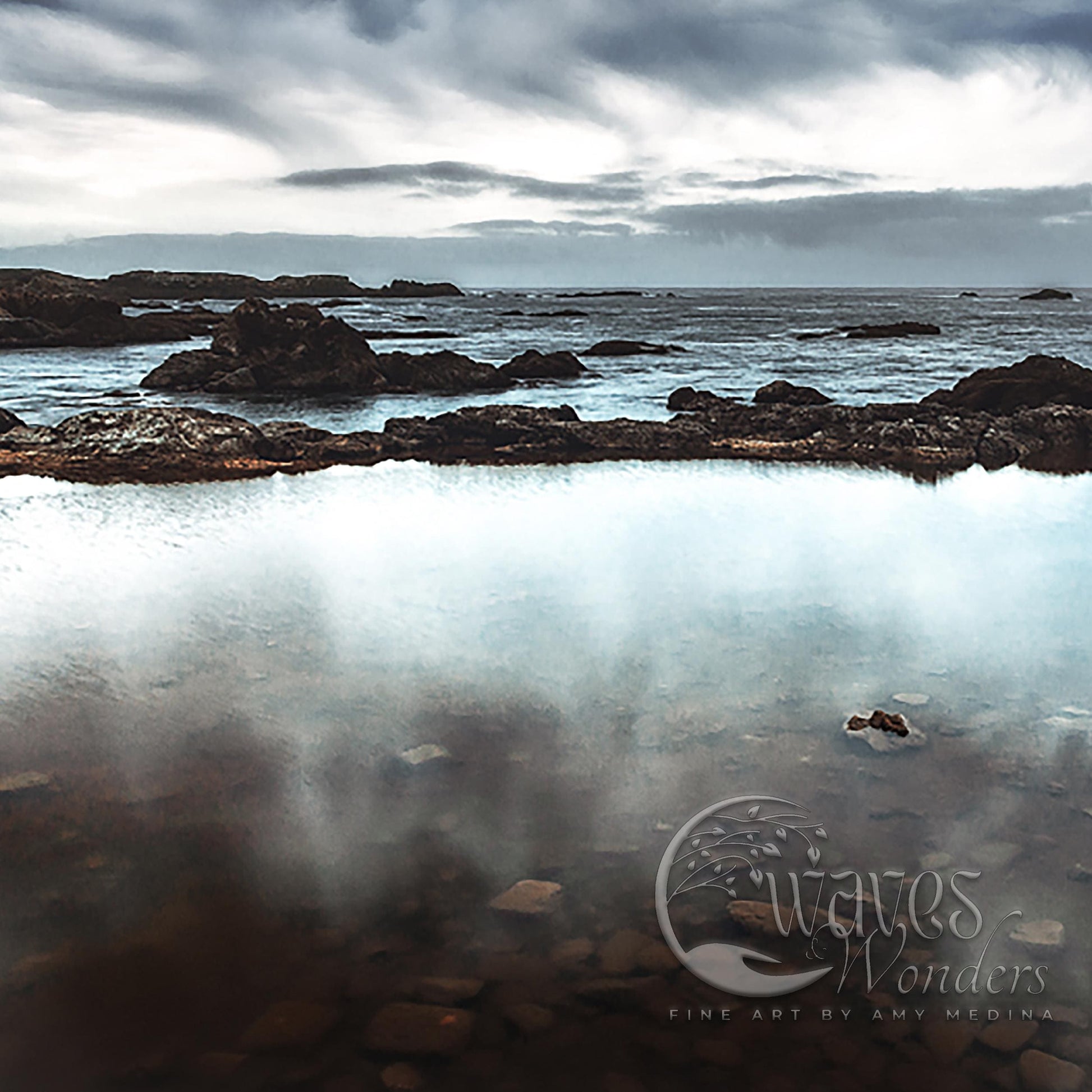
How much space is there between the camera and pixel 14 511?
8375 millimetres

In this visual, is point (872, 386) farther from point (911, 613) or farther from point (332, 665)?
point (332, 665)

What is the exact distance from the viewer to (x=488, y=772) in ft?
12.7

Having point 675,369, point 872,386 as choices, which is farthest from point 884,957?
point 675,369

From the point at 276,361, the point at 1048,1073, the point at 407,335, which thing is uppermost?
the point at 407,335

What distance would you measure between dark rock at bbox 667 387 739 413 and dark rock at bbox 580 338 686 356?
15.9 meters

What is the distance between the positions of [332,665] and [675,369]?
79.9 ft

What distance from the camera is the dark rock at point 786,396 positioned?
1769 cm

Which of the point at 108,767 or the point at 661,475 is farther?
the point at 661,475

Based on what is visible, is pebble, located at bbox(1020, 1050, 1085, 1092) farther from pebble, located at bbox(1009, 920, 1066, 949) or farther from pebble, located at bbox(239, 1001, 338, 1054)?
pebble, located at bbox(239, 1001, 338, 1054)

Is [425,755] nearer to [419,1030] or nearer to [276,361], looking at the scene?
[419,1030]

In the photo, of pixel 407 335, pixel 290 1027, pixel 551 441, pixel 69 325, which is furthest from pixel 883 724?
pixel 69 325

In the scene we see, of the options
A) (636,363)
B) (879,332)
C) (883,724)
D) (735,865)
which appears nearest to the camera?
(735,865)

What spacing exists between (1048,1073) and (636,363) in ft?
95.5

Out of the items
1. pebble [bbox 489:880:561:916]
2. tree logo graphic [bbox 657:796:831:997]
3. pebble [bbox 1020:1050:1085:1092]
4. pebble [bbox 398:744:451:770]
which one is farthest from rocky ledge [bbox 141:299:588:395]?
pebble [bbox 1020:1050:1085:1092]
